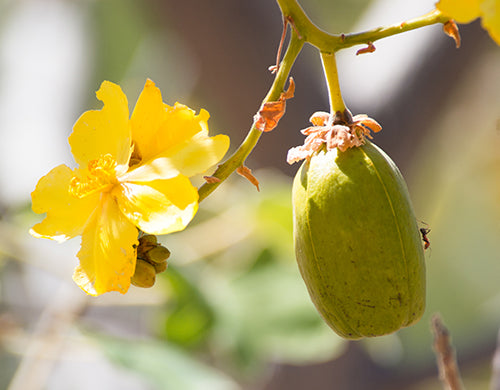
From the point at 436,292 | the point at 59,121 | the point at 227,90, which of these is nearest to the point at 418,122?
the point at 227,90

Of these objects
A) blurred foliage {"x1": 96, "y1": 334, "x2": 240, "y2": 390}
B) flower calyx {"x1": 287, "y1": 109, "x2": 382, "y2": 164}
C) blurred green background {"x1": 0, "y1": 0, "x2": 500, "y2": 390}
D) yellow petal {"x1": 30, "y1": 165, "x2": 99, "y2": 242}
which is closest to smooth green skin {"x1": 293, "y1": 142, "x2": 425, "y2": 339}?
flower calyx {"x1": 287, "y1": 109, "x2": 382, "y2": 164}

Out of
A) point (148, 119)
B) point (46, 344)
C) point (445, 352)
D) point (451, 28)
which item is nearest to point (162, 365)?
point (46, 344)

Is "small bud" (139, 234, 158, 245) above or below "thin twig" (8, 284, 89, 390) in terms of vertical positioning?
above

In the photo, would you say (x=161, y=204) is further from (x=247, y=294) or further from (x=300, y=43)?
(x=247, y=294)

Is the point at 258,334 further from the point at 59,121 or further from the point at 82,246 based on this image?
the point at 59,121

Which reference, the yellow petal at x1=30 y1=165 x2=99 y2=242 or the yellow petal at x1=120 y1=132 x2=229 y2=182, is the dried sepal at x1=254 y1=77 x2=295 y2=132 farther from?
the yellow petal at x1=30 y1=165 x2=99 y2=242

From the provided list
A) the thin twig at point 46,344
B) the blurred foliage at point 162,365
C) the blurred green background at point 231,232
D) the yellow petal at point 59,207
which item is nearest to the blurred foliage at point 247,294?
the blurred green background at point 231,232
